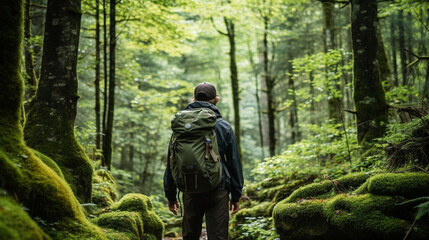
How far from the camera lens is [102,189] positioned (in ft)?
23.6

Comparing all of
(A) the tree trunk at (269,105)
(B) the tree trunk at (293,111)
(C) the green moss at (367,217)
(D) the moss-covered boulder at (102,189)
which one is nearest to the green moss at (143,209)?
(D) the moss-covered boulder at (102,189)

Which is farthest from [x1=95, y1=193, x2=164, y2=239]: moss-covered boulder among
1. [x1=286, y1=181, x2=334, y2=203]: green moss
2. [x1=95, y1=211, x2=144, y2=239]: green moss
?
[x1=286, y1=181, x2=334, y2=203]: green moss

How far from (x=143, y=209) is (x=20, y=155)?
3.21 meters

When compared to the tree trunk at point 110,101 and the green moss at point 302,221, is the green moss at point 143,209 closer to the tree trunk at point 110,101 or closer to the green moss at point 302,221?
the green moss at point 302,221

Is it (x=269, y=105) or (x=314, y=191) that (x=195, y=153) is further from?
(x=269, y=105)

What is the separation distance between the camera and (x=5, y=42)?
3.04m

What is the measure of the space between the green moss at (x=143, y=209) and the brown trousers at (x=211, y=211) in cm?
226

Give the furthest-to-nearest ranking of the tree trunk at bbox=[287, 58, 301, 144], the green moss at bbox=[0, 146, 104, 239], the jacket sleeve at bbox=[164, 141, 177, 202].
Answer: the tree trunk at bbox=[287, 58, 301, 144], the jacket sleeve at bbox=[164, 141, 177, 202], the green moss at bbox=[0, 146, 104, 239]

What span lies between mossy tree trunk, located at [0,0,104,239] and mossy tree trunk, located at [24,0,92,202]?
80.8 inches

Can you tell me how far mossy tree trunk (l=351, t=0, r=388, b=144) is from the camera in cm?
642

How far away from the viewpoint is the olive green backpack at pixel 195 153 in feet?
11.0

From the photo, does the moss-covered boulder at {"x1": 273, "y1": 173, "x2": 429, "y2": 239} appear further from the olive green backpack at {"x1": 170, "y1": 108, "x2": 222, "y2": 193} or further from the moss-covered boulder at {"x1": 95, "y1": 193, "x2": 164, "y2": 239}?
the moss-covered boulder at {"x1": 95, "y1": 193, "x2": 164, "y2": 239}

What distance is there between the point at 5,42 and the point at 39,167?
133cm

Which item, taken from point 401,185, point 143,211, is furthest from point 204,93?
point 143,211
